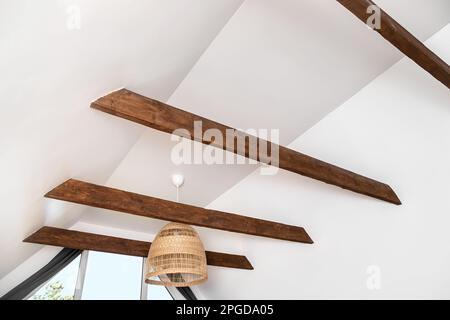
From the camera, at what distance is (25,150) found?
222 centimetres

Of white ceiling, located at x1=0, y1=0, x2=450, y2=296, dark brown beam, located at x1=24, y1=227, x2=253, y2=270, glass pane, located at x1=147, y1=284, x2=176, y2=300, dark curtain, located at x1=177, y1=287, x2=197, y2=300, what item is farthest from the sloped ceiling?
dark curtain, located at x1=177, y1=287, x2=197, y2=300

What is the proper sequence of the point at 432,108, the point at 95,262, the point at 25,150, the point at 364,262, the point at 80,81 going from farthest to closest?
the point at 95,262 < the point at 364,262 < the point at 432,108 < the point at 25,150 < the point at 80,81

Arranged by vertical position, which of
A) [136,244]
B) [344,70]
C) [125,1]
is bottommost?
[136,244]

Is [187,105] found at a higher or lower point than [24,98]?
higher

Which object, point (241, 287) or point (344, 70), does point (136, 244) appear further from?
point (344, 70)

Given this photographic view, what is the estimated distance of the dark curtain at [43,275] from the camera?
12.7 feet

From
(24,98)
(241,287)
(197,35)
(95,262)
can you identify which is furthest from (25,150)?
(241,287)

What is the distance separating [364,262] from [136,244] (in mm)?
2393

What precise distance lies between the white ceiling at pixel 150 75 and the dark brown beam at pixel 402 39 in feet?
2.09

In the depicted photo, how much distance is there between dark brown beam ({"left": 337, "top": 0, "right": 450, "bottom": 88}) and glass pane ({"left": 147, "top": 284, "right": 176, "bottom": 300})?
4.04 meters

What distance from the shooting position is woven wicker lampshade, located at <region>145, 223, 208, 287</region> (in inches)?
118

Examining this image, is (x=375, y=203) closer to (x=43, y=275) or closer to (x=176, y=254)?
(x=176, y=254)

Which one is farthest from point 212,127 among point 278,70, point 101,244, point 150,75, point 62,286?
point 62,286

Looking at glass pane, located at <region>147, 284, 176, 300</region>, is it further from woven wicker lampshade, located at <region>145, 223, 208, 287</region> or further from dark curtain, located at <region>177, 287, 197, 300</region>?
woven wicker lampshade, located at <region>145, 223, 208, 287</region>
